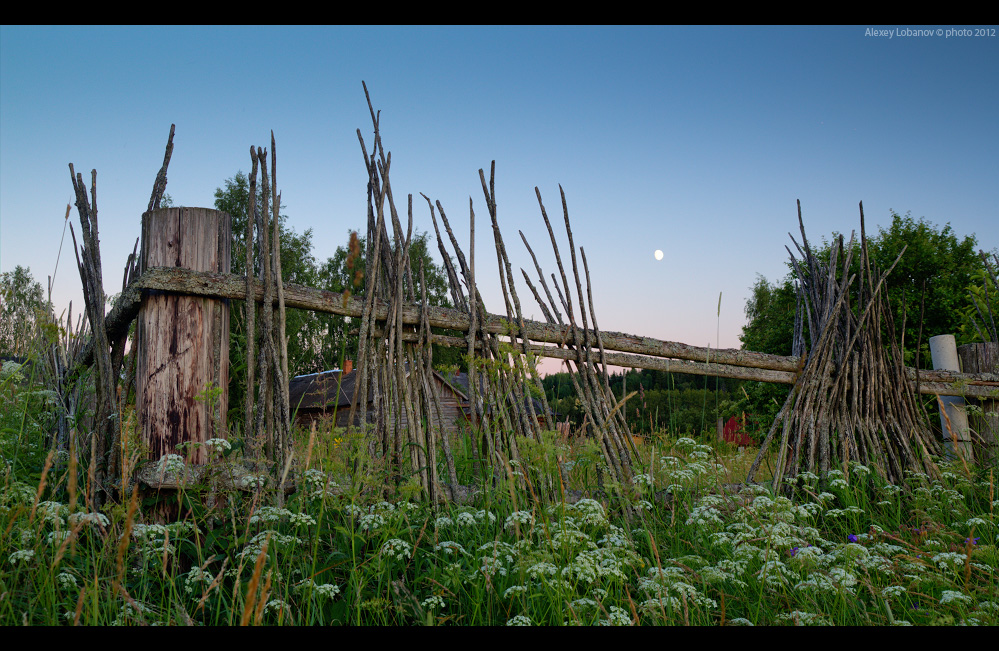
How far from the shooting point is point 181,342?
2652 millimetres

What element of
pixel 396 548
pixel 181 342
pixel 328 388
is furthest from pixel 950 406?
pixel 181 342

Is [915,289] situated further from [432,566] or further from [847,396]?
[432,566]

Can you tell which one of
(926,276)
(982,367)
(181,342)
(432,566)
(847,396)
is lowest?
(432,566)

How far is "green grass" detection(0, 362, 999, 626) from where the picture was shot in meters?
1.83

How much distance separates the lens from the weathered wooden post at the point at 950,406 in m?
4.70

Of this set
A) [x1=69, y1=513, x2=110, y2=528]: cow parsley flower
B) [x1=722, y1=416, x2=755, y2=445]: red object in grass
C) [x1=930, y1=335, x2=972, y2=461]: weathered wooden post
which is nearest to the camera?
[x1=69, y1=513, x2=110, y2=528]: cow parsley flower

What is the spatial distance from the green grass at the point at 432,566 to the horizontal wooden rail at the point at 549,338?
2.33 feet

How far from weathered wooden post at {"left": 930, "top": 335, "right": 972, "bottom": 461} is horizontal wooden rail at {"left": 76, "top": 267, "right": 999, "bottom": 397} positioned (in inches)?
6.0

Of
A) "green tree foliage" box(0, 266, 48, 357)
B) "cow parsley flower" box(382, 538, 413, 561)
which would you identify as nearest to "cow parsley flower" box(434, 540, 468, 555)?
"cow parsley flower" box(382, 538, 413, 561)

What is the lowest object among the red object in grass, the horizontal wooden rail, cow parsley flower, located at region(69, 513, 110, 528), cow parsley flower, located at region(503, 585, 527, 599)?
the red object in grass

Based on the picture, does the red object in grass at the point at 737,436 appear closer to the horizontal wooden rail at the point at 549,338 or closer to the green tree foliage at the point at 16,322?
the horizontal wooden rail at the point at 549,338

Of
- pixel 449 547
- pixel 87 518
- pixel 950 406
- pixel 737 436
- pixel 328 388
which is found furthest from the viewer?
pixel 737 436

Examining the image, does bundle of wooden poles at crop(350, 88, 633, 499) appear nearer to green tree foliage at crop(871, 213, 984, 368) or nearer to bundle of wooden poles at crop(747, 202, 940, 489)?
bundle of wooden poles at crop(747, 202, 940, 489)

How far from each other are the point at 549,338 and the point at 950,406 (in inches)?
139
